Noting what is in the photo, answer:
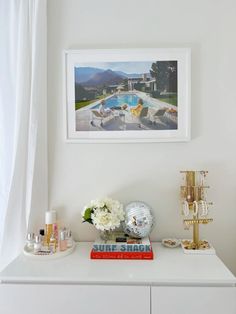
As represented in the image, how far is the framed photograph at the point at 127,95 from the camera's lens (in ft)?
5.01

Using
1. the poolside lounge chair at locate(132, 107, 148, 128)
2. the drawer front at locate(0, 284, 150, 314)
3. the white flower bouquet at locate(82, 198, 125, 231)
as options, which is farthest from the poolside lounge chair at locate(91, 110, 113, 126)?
the drawer front at locate(0, 284, 150, 314)

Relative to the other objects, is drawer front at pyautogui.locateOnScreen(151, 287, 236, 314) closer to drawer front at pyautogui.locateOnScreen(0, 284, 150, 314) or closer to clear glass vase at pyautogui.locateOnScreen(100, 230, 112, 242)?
drawer front at pyautogui.locateOnScreen(0, 284, 150, 314)

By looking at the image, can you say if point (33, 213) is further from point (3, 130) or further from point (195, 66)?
point (195, 66)

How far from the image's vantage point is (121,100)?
5.09 feet

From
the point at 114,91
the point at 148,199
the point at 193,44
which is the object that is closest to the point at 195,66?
the point at 193,44

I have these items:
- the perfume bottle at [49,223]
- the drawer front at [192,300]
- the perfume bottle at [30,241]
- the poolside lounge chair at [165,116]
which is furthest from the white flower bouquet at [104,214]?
the poolside lounge chair at [165,116]

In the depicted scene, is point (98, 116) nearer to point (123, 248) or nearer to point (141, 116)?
point (141, 116)

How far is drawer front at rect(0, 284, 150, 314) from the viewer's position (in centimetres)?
112

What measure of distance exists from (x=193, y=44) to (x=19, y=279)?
1.39 metres

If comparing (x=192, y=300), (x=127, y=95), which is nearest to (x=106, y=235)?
(x=192, y=300)

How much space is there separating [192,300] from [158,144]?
760mm

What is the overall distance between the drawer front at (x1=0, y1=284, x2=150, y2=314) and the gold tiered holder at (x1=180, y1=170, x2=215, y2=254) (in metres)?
0.38

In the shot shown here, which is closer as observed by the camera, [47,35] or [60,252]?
[60,252]

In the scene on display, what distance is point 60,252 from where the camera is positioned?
1.36 m
